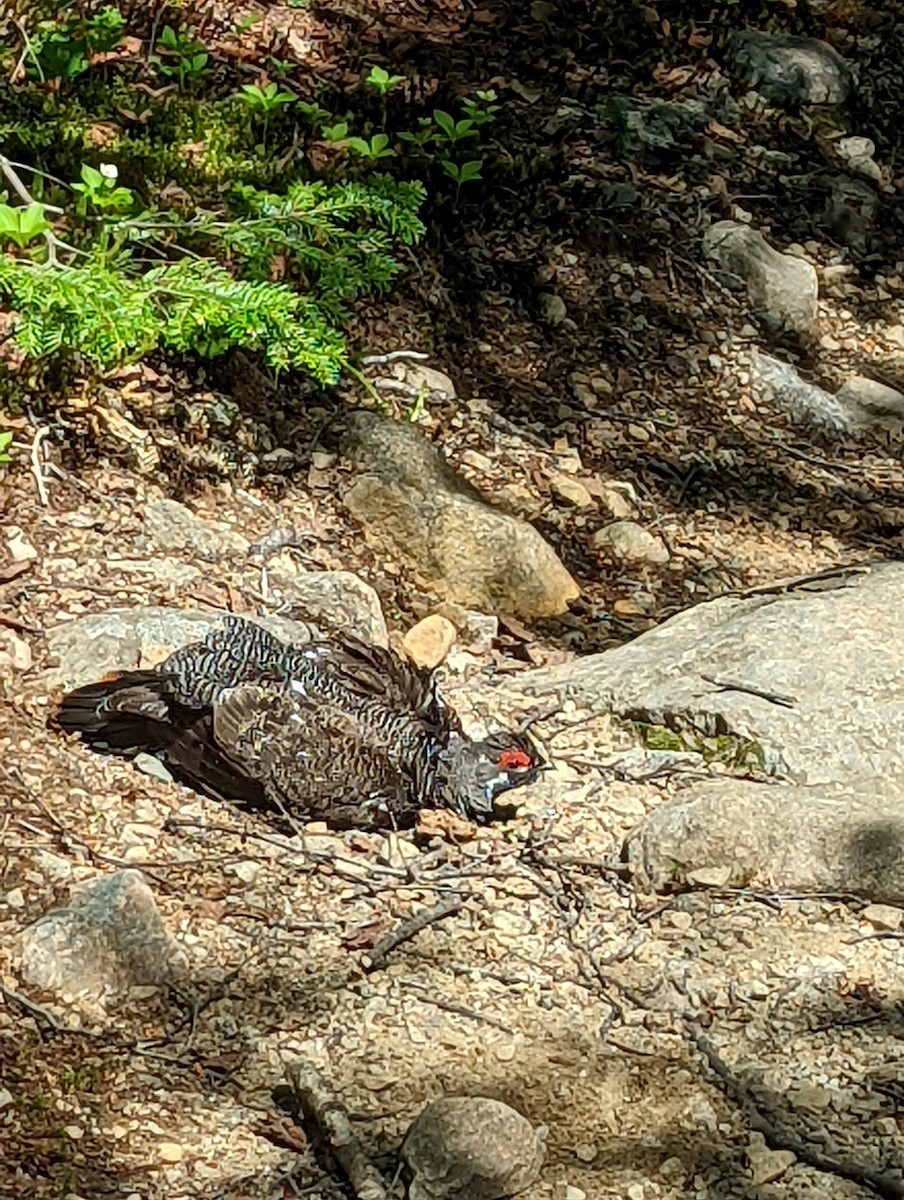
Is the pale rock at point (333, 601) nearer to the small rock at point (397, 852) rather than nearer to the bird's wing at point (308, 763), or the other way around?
the bird's wing at point (308, 763)

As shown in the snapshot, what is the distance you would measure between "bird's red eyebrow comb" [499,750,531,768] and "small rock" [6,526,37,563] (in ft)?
4.06

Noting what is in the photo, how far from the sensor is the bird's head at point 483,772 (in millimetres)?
3666

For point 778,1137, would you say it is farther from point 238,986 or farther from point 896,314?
point 896,314

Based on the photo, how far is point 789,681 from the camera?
396 cm

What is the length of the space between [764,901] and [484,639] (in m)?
1.28

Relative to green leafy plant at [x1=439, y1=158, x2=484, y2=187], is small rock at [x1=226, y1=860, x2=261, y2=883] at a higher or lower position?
lower

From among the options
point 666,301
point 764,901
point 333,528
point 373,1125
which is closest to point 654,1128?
point 373,1125

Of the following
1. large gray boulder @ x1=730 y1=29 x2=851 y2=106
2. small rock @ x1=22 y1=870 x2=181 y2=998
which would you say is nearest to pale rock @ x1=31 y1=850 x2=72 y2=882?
small rock @ x1=22 y1=870 x2=181 y2=998

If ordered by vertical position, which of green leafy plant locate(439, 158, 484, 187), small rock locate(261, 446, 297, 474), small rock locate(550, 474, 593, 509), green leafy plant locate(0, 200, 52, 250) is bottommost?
small rock locate(550, 474, 593, 509)

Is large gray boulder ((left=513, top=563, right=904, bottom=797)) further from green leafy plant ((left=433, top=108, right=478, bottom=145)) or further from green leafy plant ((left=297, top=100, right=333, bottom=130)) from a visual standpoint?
green leafy plant ((left=297, top=100, right=333, bottom=130))

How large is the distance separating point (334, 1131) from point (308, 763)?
96 cm

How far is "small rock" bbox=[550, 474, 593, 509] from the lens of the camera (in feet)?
16.6

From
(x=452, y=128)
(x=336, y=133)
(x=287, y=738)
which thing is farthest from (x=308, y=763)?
(x=452, y=128)

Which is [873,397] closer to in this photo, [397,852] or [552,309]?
[552,309]
